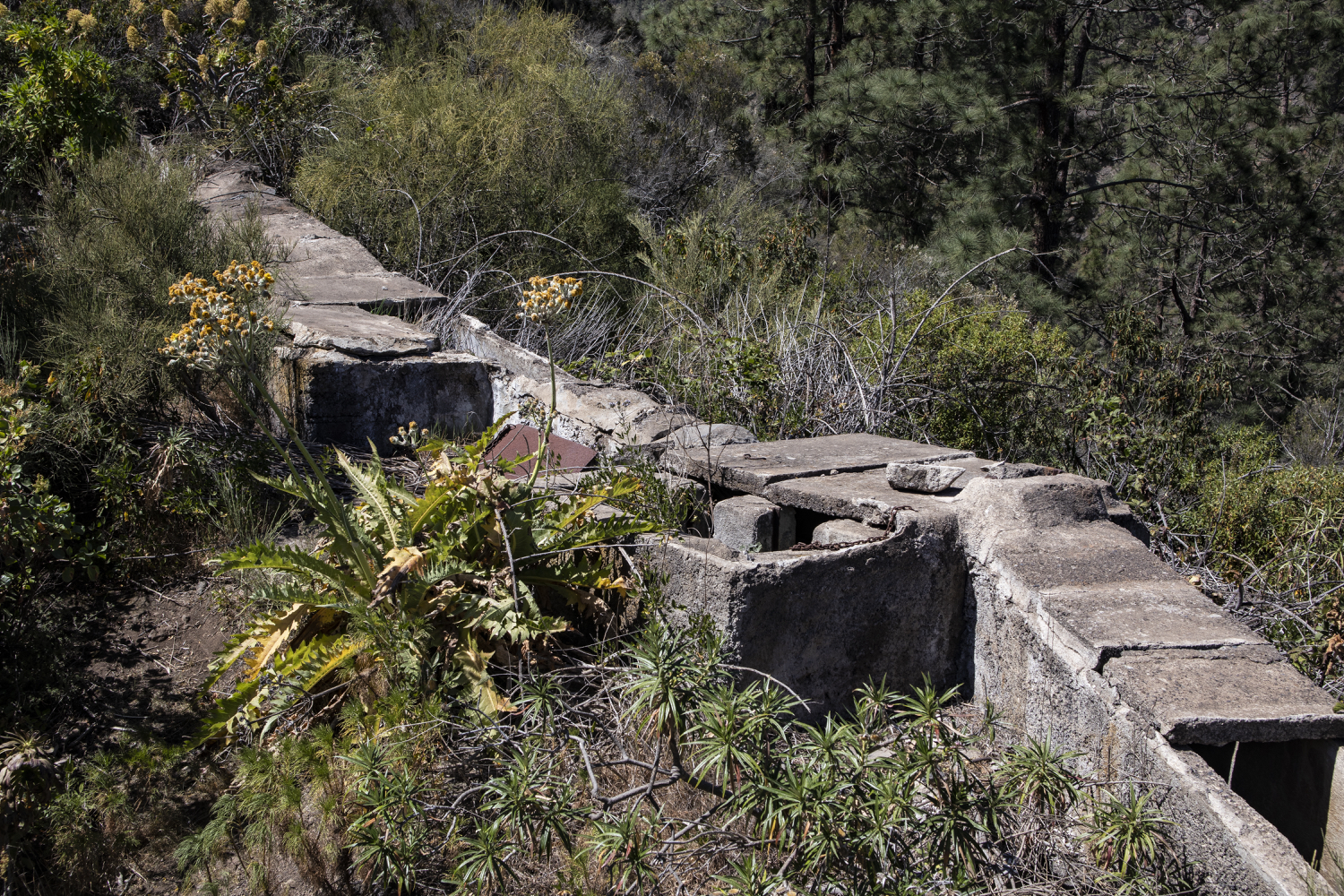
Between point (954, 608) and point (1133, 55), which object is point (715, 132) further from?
point (954, 608)

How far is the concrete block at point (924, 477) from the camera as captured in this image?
10.5ft

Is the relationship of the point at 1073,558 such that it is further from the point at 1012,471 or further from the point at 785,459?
the point at 785,459

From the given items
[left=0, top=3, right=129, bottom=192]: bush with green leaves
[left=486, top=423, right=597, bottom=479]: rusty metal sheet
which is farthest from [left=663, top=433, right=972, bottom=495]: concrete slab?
[left=0, top=3, right=129, bottom=192]: bush with green leaves

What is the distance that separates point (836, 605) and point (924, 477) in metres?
0.63

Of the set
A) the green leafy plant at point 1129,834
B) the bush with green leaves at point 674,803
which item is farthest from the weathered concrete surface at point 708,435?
the green leafy plant at point 1129,834

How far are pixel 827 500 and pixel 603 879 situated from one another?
1.39 m

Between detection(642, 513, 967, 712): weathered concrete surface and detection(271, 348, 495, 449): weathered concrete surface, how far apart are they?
1.92m

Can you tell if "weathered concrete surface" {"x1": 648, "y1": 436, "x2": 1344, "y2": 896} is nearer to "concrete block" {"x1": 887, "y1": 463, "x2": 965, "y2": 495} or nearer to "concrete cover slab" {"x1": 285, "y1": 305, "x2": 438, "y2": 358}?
"concrete block" {"x1": 887, "y1": 463, "x2": 965, "y2": 495}

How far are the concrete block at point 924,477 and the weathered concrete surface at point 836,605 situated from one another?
205 millimetres

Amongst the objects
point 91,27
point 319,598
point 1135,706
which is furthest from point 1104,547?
point 91,27

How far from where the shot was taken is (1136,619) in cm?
254

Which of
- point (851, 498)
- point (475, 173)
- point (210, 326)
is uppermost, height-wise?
point (210, 326)

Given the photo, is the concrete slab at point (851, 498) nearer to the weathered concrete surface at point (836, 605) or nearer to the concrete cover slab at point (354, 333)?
the weathered concrete surface at point (836, 605)

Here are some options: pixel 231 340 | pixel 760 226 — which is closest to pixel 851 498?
pixel 231 340
